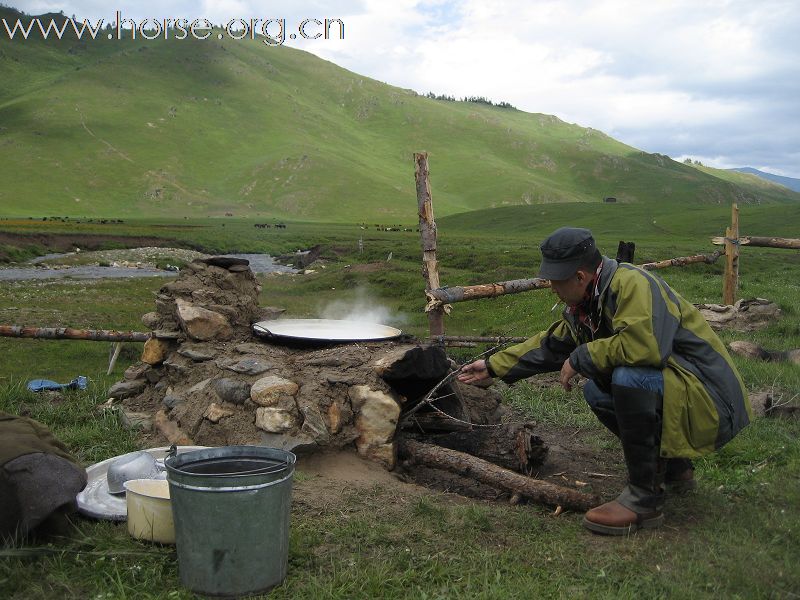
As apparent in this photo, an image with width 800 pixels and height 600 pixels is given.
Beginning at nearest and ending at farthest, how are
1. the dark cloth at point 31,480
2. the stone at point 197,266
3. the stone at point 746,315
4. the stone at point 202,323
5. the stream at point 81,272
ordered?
the dark cloth at point 31,480 → the stone at point 202,323 → the stone at point 197,266 → the stone at point 746,315 → the stream at point 81,272

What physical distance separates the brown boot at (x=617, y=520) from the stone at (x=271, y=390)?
92.0 inches

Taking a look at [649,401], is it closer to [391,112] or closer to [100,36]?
[391,112]

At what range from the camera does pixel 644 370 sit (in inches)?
155

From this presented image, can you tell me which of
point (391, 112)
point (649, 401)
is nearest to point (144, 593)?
point (649, 401)

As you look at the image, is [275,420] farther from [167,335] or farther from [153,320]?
[153,320]

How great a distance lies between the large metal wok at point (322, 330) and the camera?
624 centimetres

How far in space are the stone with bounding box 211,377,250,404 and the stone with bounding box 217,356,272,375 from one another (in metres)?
0.10

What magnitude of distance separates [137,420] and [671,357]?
4321 mm

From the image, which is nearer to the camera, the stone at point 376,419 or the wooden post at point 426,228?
the stone at point 376,419

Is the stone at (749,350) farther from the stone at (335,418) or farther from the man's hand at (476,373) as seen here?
the stone at (335,418)

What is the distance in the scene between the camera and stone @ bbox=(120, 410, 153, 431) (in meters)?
6.11

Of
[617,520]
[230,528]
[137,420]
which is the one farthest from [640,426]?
[137,420]

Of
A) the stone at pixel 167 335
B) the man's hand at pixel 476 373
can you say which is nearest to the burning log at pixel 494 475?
the man's hand at pixel 476 373

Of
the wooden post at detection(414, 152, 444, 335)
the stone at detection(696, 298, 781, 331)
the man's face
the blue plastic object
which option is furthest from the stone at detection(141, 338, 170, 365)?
the stone at detection(696, 298, 781, 331)
